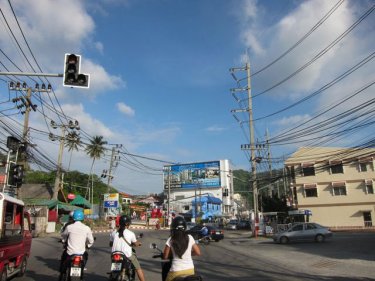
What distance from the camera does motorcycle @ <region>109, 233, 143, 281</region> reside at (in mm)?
7512

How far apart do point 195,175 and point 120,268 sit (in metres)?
101

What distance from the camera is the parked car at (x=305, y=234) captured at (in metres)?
27.0

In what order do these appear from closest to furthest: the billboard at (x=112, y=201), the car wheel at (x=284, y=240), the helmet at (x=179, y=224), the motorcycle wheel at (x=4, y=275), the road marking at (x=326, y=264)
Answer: the helmet at (x=179, y=224) → the motorcycle wheel at (x=4, y=275) → the road marking at (x=326, y=264) → the car wheel at (x=284, y=240) → the billboard at (x=112, y=201)

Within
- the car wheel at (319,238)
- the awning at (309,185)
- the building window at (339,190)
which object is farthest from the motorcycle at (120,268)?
the awning at (309,185)

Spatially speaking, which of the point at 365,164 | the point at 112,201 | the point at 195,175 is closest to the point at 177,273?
the point at 112,201

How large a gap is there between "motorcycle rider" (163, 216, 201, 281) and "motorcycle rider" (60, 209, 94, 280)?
2.90 m

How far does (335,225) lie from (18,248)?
4471 cm

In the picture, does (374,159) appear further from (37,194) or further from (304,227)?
(37,194)

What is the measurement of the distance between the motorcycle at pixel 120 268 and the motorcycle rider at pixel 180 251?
2.26 metres

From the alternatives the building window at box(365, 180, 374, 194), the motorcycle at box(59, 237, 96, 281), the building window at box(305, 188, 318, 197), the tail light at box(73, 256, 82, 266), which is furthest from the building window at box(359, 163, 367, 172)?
the tail light at box(73, 256, 82, 266)

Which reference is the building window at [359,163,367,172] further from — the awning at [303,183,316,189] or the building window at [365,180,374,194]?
the awning at [303,183,316,189]

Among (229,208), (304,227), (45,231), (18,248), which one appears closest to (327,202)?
(304,227)

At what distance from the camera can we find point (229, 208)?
11775 centimetres

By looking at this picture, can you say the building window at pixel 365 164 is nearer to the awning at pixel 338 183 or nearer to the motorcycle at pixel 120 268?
the awning at pixel 338 183
